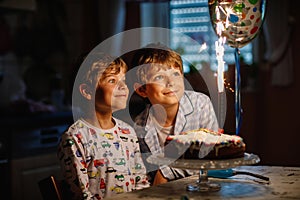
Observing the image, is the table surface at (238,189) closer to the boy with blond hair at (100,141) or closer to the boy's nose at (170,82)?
the boy with blond hair at (100,141)

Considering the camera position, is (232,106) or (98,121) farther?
(232,106)

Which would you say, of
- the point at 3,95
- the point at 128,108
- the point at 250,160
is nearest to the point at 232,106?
the point at 128,108

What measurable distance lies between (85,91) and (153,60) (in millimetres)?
281

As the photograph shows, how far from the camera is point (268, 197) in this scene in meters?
1.71

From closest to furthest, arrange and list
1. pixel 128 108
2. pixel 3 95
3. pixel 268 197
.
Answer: pixel 268 197
pixel 128 108
pixel 3 95

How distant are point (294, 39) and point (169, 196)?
12.2 ft

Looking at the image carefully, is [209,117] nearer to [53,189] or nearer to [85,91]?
[85,91]

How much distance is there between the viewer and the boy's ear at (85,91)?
1.90 meters

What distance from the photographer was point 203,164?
5.57 feet

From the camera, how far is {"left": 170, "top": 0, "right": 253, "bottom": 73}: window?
530 centimetres

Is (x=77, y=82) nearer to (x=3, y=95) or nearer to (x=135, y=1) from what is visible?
(x=3, y=95)

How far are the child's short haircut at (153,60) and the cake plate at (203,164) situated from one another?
371 millimetres

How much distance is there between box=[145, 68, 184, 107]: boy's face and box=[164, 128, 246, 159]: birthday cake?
250 millimetres

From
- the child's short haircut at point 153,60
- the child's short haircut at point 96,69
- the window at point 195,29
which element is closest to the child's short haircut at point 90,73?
the child's short haircut at point 96,69
